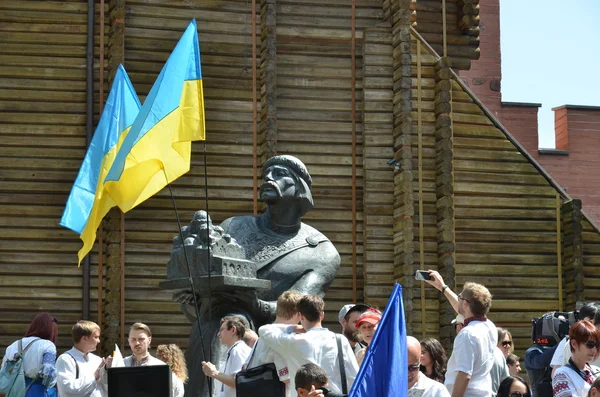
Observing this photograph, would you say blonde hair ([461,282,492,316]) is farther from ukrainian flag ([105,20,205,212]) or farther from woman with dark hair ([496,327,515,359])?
ukrainian flag ([105,20,205,212])

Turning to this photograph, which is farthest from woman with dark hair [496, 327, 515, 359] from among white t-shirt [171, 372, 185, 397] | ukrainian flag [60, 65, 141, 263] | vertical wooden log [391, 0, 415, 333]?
vertical wooden log [391, 0, 415, 333]

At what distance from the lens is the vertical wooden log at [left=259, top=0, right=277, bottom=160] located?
16.4 meters

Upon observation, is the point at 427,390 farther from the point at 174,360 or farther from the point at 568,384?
the point at 174,360

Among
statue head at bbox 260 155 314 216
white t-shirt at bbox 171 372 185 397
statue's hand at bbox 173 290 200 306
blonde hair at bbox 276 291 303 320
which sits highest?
statue head at bbox 260 155 314 216

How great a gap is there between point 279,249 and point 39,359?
2.26 metres

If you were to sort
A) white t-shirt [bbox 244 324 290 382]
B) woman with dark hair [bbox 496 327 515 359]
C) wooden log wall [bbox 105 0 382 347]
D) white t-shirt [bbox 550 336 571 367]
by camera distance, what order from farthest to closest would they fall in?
wooden log wall [bbox 105 0 382 347]
woman with dark hair [bbox 496 327 515 359]
white t-shirt [bbox 550 336 571 367]
white t-shirt [bbox 244 324 290 382]

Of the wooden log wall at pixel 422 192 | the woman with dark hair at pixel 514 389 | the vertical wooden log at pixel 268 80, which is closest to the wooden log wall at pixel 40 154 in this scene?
the vertical wooden log at pixel 268 80

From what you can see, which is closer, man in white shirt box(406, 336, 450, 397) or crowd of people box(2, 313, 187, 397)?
man in white shirt box(406, 336, 450, 397)

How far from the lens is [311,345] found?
7.36m

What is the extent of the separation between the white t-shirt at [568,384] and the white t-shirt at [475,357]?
47 centimetres

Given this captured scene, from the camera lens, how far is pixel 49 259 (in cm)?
1582

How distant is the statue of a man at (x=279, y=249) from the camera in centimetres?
1025

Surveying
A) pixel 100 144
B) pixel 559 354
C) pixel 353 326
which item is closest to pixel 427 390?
pixel 353 326

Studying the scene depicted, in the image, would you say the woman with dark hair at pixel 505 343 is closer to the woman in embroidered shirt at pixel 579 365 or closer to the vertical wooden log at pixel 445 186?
the woman in embroidered shirt at pixel 579 365
